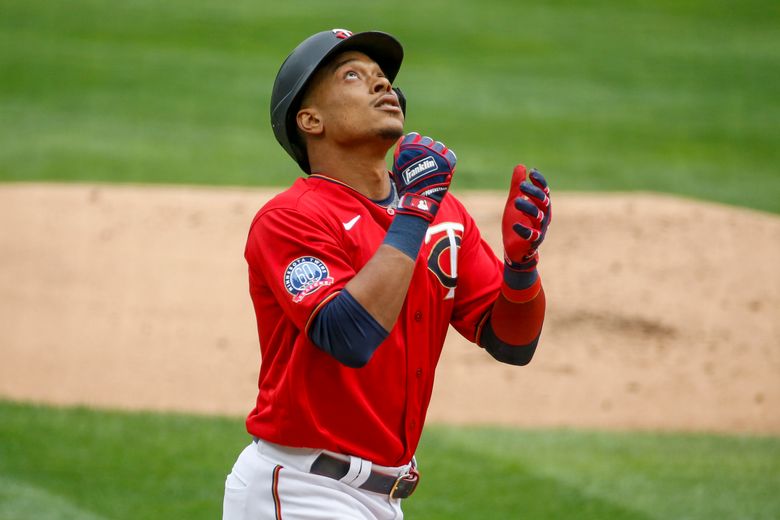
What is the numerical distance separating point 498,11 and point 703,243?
10.6m

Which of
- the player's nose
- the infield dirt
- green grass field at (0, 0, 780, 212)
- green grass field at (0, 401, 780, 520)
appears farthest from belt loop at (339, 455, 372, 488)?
green grass field at (0, 0, 780, 212)

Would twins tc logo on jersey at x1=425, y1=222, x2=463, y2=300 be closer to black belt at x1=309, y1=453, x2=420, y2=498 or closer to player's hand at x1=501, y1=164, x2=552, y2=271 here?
player's hand at x1=501, y1=164, x2=552, y2=271

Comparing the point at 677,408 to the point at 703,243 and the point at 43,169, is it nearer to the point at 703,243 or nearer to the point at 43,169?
the point at 703,243

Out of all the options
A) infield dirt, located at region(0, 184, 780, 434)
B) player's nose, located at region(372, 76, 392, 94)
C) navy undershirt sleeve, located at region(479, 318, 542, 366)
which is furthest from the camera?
infield dirt, located at region(0, 184, 780, 434)

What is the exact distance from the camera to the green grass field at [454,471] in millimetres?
6301

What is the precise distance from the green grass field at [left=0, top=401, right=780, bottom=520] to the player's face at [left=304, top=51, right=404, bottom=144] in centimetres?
326

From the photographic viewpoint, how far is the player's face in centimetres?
345

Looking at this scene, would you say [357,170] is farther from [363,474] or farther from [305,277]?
[363,474]

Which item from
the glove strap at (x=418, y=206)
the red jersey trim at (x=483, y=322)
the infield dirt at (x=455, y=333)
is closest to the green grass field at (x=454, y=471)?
the infield dirt at (x=455, y=333)

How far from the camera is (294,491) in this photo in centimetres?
339

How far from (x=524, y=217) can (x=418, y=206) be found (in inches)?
13.8

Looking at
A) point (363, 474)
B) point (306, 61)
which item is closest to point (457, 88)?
point (306, 61)

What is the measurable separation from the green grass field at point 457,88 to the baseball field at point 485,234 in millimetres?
53

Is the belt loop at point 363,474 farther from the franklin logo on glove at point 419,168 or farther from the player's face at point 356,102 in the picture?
A: the player's face at point 356,102
